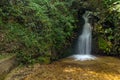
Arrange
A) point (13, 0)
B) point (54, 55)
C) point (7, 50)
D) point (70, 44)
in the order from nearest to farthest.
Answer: point (7, 50), point (13, 0), point (54, 55), point (70, 44)

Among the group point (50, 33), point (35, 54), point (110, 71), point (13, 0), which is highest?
point (13, 0)

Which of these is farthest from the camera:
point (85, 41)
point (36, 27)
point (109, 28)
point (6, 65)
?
point (85, 41)

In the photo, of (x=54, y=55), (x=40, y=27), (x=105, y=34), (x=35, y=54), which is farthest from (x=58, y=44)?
(x=105, y=34)

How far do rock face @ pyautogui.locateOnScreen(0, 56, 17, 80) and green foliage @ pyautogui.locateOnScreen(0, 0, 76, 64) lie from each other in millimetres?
423

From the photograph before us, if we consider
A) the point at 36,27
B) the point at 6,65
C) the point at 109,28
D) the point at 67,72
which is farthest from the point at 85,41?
the point at 6,65

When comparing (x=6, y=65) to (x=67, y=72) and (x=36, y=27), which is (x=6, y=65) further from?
(x=36, y=27)

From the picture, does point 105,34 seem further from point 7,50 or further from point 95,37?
point 7,50

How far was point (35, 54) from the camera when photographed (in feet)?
25.7

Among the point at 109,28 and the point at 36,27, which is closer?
the point at 36,27

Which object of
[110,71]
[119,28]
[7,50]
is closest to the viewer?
[7,50]

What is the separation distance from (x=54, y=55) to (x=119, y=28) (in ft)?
11.5

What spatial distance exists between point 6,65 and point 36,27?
279 cm

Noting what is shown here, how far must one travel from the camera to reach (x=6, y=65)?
629 centimetres

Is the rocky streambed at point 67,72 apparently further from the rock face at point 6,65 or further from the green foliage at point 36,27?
the green foliage at point 36,27
